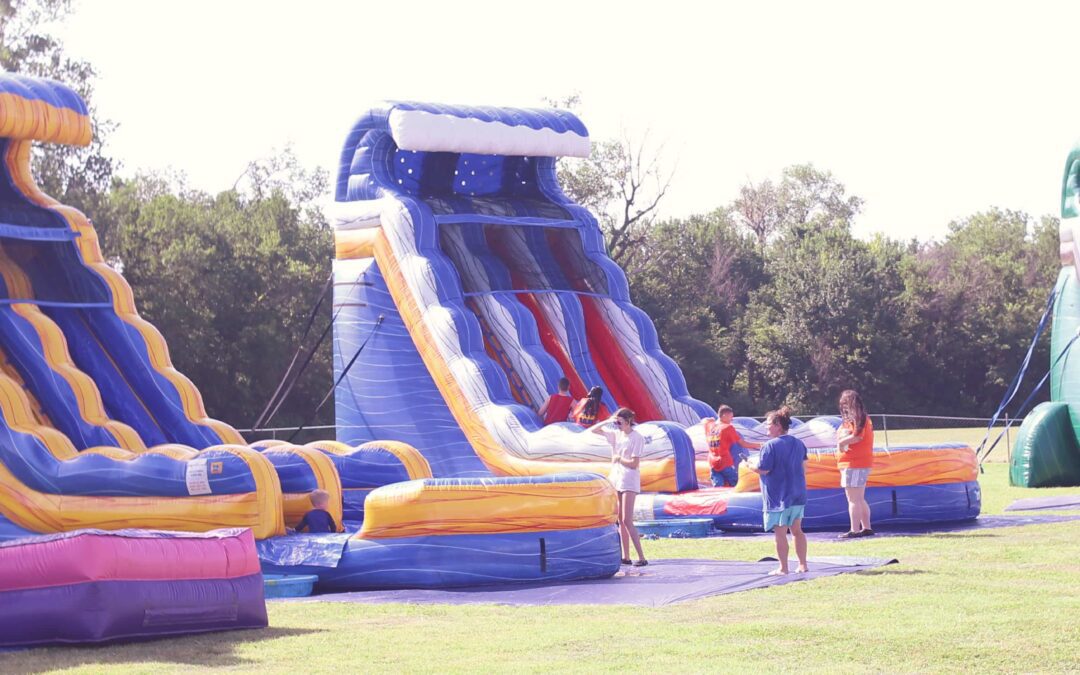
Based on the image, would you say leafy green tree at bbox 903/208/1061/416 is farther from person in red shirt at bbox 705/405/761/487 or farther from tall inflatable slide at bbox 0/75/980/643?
person in red shirt at bbox 705/405/761/487

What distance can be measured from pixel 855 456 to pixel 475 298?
5.52m

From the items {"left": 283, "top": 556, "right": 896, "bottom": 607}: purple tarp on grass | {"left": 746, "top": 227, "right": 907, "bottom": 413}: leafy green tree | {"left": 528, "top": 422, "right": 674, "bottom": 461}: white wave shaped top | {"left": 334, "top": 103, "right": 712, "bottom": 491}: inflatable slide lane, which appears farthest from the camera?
{"left": 746, "top": 227, "right": 907, "bottom": 413}: leafy green tree

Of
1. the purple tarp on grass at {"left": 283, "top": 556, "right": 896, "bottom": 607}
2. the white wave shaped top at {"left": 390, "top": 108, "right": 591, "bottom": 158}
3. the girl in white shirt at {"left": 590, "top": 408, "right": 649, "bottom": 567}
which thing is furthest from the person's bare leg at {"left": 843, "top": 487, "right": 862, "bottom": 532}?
the white wave shaped top at {"left": 390, "top": 108, "right": 591, "bottom": 158}

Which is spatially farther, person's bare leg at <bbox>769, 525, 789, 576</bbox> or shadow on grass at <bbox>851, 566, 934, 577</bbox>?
person's bare leg at <bbox>769, 525, 789, 576</bbox>

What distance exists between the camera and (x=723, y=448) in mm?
13859

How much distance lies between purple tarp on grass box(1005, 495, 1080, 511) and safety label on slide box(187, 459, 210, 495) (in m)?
7.08

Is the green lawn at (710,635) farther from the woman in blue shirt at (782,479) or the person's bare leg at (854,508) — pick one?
the person's bare leg at (854,508)

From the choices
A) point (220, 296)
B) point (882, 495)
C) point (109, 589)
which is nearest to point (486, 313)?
point (882, 495)

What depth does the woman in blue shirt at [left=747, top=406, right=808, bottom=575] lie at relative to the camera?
9.54 m

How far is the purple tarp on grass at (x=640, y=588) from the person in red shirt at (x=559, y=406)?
176 inches

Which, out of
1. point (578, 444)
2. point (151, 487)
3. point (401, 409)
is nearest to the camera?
point (151, 487)

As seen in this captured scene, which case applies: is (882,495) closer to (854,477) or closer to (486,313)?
(854,477)

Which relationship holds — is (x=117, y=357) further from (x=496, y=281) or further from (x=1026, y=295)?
(x=1026, y=295)

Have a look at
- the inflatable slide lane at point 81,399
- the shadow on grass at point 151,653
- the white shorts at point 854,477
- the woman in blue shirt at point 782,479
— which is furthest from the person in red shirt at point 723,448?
→ the shadow on grass at point 151,653
